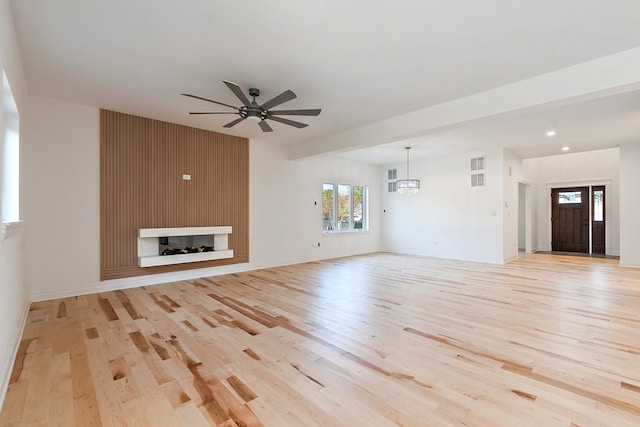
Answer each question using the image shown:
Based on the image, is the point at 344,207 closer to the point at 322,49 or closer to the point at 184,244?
the point at 184,244

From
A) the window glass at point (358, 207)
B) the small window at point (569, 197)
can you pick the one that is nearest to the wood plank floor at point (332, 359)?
the window glass at point (358, 207)

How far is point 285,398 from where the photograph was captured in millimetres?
1988

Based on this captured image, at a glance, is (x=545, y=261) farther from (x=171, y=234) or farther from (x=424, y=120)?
(x=171, y=234)

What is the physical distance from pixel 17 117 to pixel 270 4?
303cm

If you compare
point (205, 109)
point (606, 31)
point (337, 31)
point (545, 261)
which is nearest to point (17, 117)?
point (205, 109)

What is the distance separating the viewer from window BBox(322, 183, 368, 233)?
27.4 feet

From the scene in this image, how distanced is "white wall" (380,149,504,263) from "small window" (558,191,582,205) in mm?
3163

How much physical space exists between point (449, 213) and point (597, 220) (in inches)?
195

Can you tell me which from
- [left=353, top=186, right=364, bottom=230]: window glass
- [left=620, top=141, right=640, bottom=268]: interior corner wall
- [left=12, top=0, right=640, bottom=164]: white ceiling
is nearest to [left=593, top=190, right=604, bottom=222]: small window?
[left=620, top=141, right=640, bottom=268]: interior corner wall

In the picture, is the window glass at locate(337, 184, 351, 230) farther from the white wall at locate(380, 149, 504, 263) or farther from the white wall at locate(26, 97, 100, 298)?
the white wall at locate(26, 97, 100, 298)

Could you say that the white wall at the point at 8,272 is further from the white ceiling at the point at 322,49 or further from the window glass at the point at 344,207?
the window glass at the point at 344,207

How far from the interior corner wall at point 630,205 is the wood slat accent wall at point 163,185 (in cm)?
855

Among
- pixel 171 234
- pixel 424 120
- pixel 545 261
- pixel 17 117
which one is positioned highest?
pixel 424 120

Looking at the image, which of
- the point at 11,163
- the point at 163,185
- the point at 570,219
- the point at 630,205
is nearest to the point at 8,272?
the point at 11,163
